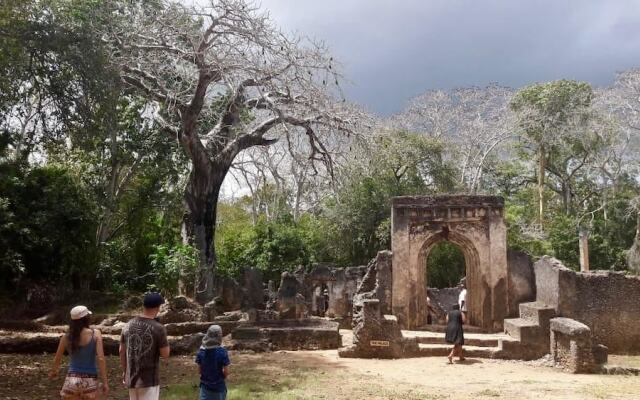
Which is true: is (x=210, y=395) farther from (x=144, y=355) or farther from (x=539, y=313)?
(x=539, y=313)

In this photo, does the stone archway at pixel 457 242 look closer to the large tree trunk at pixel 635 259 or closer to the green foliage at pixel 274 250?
the large tree trunk at pixel 635 259

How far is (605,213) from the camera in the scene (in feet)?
96.2

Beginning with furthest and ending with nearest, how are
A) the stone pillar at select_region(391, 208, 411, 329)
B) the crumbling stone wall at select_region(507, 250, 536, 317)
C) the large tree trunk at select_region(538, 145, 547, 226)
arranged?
the large tree trunk at select_region(538, 145, 547, 226) < the stone pillar at select_region(391, 208, 411, 329) < the crumbling stone wall at select_region(507, 250, 536, 317)

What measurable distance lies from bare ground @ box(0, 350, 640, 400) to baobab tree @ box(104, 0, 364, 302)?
289 inches

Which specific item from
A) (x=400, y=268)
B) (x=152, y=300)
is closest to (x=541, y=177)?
(x=400, y=268)

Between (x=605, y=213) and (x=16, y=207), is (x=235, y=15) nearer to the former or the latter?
(x=16, y=207)

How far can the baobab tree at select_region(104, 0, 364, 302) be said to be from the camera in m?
15.7

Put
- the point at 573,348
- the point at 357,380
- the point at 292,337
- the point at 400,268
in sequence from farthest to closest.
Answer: the point at 400,268 → the point at 292,337 → the point at 573,348 → the point at 357,380

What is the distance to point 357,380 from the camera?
9656 mm

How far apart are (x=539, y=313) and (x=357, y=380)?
535cm

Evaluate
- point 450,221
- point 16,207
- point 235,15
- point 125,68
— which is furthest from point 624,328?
point 16,207

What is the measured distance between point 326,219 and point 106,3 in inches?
555

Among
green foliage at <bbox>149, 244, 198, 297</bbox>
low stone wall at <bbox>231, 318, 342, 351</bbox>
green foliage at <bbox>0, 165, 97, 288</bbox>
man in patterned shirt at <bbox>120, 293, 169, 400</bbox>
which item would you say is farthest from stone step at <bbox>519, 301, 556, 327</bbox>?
green foliage at <bbox>0, 165, 97, 288</bbox>

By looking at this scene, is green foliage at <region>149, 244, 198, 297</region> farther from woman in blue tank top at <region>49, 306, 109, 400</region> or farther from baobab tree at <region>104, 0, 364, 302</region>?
woman in blue tank top at <region>49, 306, 109, 400</region>
